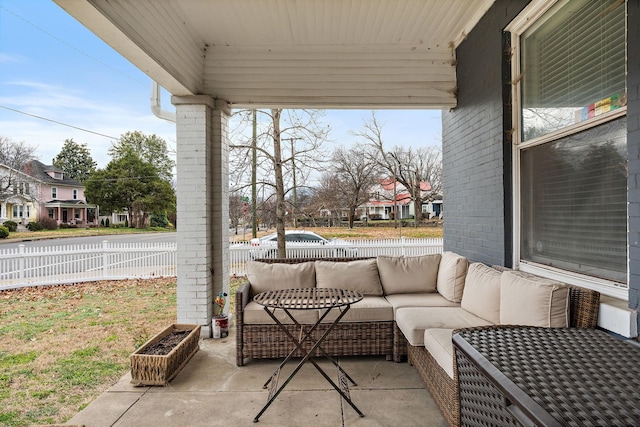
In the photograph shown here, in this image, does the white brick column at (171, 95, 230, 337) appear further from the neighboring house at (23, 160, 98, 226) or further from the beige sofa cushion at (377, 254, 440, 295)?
the neighboring house at (23, 160, 98, 226)

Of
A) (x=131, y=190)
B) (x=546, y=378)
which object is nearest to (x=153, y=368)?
(x=546, y=378)

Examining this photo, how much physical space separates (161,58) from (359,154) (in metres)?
6.58

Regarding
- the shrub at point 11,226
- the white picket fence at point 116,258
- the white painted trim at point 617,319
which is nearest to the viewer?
the white painted trim at point 617,319

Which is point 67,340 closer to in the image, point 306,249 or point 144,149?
point 306,249

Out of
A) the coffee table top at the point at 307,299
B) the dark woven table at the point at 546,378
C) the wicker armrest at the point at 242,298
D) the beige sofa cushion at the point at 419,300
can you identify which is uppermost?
the dark woven table at the point at 546,378

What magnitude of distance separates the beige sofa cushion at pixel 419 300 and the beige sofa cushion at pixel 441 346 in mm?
658

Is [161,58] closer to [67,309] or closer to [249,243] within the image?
[67,309]

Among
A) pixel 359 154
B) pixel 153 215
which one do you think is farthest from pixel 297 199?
pixel 153 215

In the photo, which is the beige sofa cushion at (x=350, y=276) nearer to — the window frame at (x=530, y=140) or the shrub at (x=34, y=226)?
the window frame at (x=530, y=140)

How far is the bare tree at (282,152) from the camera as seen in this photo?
21.1 feet

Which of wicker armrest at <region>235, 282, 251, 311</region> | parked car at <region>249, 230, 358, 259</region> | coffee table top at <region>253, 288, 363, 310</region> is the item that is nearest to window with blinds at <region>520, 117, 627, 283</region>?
coffee table top at <region>253, 288, 363, 310</region>

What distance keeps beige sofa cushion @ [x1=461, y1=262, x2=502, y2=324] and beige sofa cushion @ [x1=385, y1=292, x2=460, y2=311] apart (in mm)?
220

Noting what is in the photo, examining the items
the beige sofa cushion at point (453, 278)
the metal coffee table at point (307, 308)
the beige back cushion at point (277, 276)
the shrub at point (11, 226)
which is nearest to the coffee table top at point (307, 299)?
the metal coffee table at point (307, 308)

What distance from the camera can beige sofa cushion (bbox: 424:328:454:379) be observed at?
1963 mm
